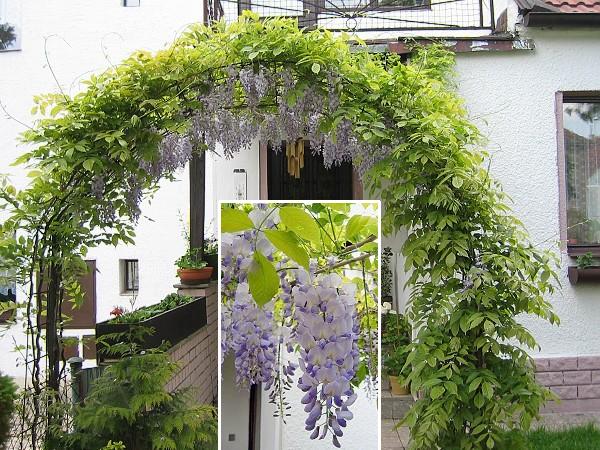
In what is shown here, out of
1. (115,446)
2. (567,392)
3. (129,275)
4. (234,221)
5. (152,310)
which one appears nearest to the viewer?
(234,221)

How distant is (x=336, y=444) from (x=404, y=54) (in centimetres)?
367

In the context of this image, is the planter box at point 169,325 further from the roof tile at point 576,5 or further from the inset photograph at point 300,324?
the roof tile at point 576,5

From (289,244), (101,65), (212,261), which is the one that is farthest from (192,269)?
(101,65)

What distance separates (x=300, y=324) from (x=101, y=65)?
7887 mm

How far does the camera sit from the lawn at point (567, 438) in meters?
3.95

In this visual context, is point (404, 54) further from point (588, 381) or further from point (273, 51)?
point (588, 381)

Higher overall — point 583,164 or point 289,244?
point 583,164

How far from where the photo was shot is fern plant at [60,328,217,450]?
3.17 m

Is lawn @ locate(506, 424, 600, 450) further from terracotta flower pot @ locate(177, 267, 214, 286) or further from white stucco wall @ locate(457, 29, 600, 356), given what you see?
terracotta flower pot @ locate(177, 267, 214, 286)

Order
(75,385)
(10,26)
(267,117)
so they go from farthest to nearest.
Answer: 1. (10,26)
2. (267,117)
3. (75,385)

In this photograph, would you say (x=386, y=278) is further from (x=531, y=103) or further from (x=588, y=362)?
(x=531, y=103)

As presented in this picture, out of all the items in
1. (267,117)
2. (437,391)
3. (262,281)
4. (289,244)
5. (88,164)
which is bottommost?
(437,391)

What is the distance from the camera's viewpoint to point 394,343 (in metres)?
5.36

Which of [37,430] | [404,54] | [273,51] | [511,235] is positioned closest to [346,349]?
[511,235]
